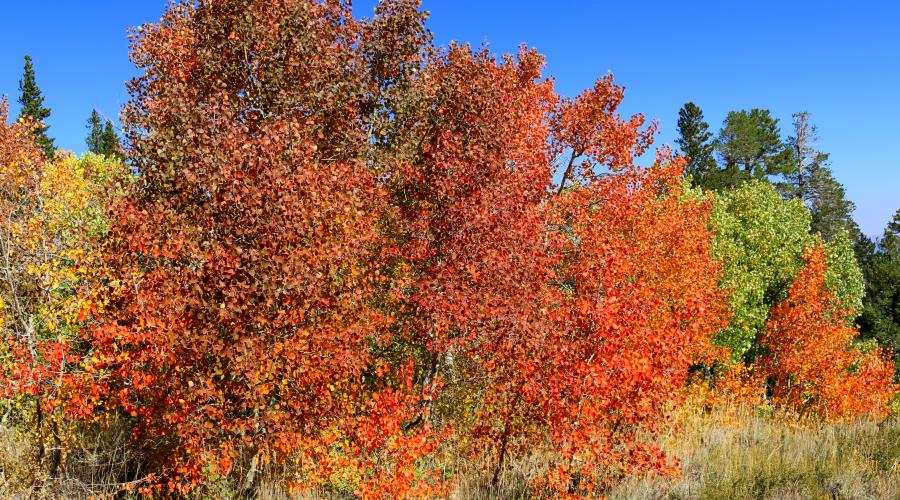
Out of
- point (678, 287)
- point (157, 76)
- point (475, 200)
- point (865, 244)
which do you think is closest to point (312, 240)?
point (475, 200)

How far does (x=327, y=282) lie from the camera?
43.8ft

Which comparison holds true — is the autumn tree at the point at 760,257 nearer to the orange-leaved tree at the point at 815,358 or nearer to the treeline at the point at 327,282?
the orange-leaved tree at the point at 815,358

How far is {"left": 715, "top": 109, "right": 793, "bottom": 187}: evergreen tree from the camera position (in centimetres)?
6544

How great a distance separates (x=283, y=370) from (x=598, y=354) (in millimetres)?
6749

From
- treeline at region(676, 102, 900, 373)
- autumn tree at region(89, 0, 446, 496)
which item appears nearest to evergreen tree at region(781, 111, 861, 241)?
treeline at region(676, 102, 900, 373)

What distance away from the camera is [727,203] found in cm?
3697

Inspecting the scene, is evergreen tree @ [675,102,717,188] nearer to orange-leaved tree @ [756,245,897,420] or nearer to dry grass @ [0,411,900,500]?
orange-leaved tree @ [756,245,897,420]

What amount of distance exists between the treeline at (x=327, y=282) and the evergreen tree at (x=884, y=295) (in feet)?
121

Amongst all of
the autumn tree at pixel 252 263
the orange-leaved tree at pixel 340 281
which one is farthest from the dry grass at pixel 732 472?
the autumn tree at pixel 252 263

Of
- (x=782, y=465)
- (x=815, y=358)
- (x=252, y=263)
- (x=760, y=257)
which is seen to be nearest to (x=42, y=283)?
(x=252, y=263)

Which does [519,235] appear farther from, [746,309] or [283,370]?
[746,309]

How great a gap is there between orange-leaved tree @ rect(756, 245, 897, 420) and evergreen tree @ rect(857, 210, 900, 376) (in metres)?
12.8

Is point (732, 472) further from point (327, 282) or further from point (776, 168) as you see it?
point (776, 168)

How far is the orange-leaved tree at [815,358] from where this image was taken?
104ft
